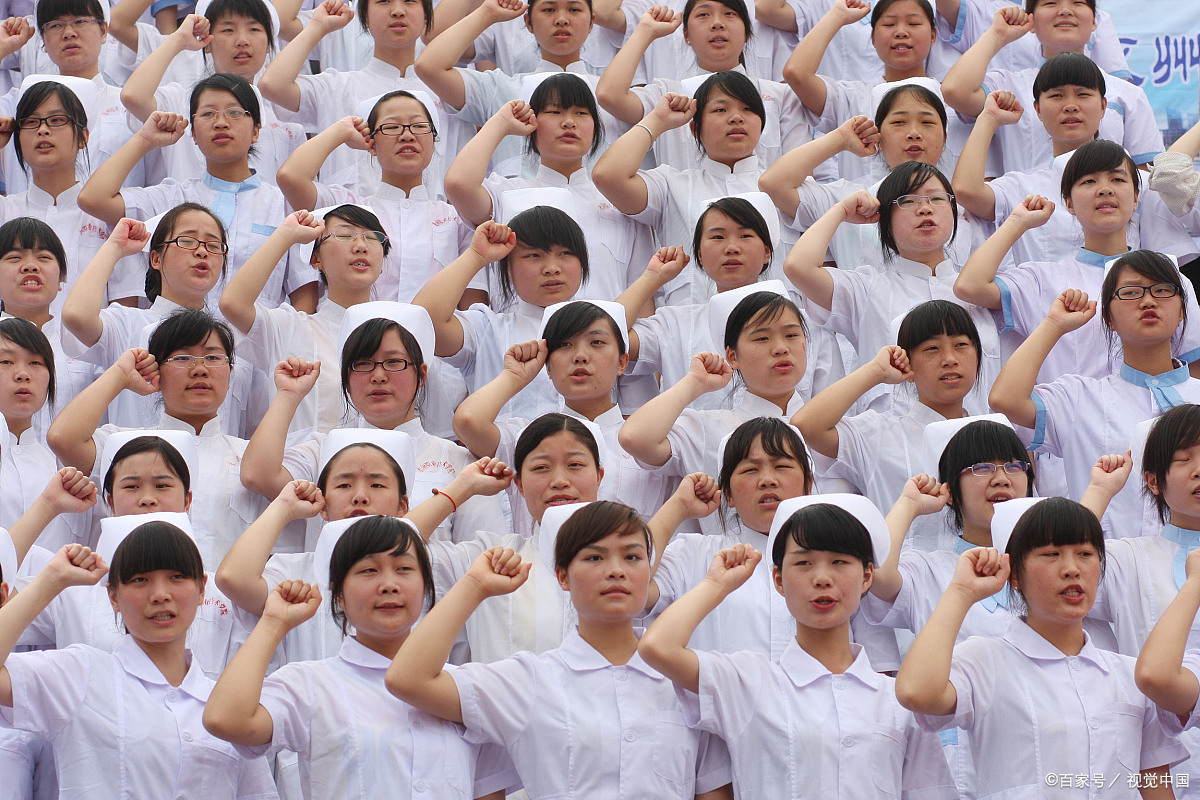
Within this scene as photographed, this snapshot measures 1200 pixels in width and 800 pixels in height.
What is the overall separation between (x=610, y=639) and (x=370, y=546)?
635mm

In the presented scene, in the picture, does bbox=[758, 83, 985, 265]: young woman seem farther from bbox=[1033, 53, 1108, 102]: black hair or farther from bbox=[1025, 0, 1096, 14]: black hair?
bbox=[1025, 0, 1096, 14]: black hair

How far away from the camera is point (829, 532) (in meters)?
3.87

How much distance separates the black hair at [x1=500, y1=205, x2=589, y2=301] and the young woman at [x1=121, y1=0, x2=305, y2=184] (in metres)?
1.35

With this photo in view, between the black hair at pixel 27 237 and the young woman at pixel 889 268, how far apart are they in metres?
2.54

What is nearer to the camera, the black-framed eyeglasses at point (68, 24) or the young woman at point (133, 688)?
the young woman at point (133, 688)

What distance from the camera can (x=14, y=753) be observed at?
3799 mm

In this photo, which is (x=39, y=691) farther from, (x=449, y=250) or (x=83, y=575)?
(x=449, y=250)

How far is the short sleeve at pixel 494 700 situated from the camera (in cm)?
369

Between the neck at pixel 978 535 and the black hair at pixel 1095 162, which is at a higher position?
the black hair at pixel 1095 162

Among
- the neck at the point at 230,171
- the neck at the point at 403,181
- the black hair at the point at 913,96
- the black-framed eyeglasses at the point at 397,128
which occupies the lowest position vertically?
the neck at the point at 403,181

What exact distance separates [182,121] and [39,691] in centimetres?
294

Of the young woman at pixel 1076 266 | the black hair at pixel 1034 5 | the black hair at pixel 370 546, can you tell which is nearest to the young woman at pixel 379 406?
the black hair at pixel 370 546

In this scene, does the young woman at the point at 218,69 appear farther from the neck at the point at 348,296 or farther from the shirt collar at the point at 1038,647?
the shirt collar at the point at 1038,647

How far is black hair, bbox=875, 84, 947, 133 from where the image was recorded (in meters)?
6.09
